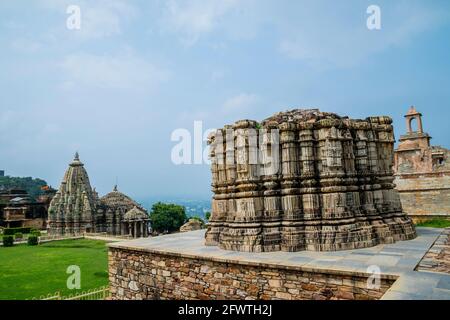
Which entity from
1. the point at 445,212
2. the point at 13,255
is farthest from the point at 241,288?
the point at 13,255

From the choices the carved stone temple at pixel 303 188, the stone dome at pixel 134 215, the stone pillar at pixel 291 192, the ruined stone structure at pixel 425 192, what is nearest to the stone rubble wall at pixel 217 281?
the carved stone temple at pixel 303 188

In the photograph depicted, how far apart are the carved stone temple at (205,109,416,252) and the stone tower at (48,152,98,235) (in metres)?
31.2

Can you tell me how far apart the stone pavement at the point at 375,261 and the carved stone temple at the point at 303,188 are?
41 cm

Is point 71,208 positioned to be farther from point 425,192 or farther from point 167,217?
point 425,192

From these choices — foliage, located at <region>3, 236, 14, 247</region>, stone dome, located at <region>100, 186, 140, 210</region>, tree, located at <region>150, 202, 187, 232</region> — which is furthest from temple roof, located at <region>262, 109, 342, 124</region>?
tree, located at <region>150, 202, 187, 232</region>

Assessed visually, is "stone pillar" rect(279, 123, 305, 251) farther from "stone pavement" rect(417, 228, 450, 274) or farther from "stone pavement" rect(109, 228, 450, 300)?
"stone pavement" rect(417, 228, 450, 274)

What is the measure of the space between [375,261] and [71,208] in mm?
36660

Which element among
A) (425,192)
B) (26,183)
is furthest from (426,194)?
(26,183)

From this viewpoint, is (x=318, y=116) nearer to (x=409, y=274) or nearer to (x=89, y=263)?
(x=409, y=274)

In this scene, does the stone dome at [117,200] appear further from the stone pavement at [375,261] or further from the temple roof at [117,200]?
the stone pavement at [375,261]

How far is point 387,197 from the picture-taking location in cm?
930

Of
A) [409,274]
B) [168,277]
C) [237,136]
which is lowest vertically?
[168,277]

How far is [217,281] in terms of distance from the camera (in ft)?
22.8
